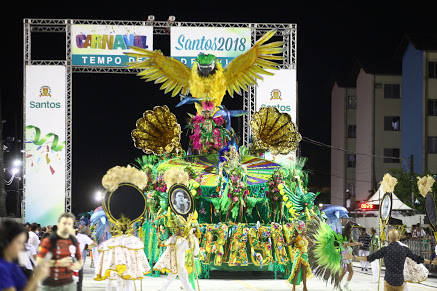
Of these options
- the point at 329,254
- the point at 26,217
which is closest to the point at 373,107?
the point at 26,217

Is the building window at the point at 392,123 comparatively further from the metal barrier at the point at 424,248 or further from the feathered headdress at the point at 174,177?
the feathered headdress at the point at 174,177

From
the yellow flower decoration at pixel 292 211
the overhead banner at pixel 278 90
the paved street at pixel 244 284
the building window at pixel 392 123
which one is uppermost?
the overhead banner at pixel 278 90

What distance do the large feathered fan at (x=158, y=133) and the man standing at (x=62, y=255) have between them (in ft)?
51.5

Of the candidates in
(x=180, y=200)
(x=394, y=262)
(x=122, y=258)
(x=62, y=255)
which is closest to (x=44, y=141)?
(x=180, y=200)

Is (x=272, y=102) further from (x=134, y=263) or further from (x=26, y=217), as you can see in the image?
(x=134, y=263)

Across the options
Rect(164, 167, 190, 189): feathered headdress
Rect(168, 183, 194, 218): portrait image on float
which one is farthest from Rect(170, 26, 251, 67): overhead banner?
Rect(168, 183, 194, 218): portrait image on float

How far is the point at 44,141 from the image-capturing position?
3166 centimetres

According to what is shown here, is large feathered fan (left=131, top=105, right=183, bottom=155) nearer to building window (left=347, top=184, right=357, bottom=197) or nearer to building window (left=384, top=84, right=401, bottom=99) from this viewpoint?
building window (left=384, top=84, right=401, bottom=99)

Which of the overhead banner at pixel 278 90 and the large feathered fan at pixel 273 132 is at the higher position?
the overhead banner at pixel 278 90

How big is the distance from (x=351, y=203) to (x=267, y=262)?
40.4m

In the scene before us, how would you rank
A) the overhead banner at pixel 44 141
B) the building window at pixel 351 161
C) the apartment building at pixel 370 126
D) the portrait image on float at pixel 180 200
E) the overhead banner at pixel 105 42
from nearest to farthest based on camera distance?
1. the portrait image on float at pixel 180 200
2. the overhead banner at pixel 44 141
3. the overhead banner at pixel 105 42
4. the apartment building at pixel 370 126
5. the building window at pixel 351 161

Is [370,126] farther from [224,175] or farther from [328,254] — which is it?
[328,254]

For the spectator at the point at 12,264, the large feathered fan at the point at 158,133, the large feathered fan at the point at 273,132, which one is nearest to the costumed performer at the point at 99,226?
the large feathered fan at the point at 158,133

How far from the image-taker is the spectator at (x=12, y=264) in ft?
25.3
